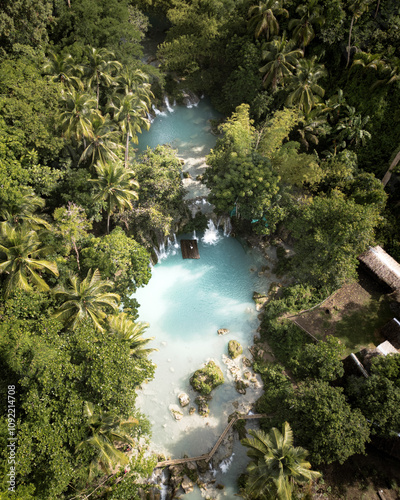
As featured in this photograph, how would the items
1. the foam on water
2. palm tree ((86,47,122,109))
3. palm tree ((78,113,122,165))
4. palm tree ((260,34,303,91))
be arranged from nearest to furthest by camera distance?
1. the foam on water
2. palm tree ((78,113,122,165))
3. palm tree ((86,47,122,109))
4. palm tree ((260,34,303,91))

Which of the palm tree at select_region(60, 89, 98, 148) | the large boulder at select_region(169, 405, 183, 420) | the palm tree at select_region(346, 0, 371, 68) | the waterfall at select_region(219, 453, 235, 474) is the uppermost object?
the palm tree at select_region(346, 0, 371, 68)

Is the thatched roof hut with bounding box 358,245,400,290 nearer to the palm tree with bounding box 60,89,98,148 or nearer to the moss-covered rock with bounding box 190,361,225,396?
the moss-covered rock with bounding box 190,361,225,396

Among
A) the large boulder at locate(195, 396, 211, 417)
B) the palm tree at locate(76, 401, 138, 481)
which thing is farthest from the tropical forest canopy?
the large boulder at locate(195, 396, 211, 417)

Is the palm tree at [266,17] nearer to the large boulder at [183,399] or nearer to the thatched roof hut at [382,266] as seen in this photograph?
the thatched roof hut at [382,266]

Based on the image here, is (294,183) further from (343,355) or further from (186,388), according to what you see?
(186,388)

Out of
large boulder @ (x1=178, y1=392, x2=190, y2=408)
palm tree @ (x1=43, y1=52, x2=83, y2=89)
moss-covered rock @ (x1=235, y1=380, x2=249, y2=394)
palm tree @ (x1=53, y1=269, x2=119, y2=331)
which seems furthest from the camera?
palm tree @ (x1=43, y1=52, x2=83, y2=89)

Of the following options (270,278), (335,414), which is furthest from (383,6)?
(335,414)
